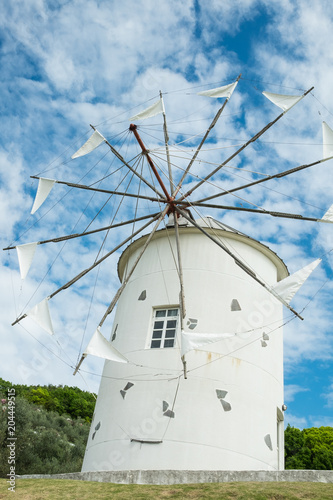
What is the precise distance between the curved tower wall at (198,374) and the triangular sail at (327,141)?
10.6ft

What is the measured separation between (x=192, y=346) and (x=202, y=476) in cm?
265

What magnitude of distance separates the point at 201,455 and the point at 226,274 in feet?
16.0

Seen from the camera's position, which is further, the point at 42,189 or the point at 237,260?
the point at 42,189

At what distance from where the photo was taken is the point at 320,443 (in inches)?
1401

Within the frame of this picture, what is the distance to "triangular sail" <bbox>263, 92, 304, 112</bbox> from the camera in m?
15.0

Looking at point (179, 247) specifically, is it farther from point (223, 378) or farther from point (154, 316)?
point (223, 378)

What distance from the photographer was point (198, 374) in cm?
1305

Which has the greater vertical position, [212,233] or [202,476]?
[212,233]

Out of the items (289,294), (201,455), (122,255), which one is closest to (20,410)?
(122,255)

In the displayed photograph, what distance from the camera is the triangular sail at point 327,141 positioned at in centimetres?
1407

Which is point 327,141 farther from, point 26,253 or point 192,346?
point 26,253

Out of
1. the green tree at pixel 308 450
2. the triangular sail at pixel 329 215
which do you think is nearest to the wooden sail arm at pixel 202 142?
the triangular sail at pixel 329 215

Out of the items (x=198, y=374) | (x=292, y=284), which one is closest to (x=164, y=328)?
(x=198, y=374)

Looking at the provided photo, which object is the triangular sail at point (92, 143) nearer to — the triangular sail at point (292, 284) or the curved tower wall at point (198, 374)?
the curved tower wall at point (198, 374)
